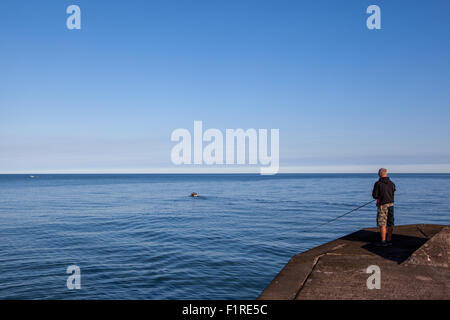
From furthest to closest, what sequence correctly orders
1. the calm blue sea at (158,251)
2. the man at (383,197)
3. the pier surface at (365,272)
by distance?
the calm blue sea at (158,251) → the man at (383,197) → the pier surface at (365,272)

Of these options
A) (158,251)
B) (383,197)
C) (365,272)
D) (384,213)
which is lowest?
(158,251)

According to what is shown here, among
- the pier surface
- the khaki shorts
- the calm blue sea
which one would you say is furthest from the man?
Result: the calm blue sea

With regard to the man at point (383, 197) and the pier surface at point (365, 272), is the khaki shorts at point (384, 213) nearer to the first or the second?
the man at point (383, 197)

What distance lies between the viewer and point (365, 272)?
6172 mm

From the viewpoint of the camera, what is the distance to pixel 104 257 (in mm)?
14445

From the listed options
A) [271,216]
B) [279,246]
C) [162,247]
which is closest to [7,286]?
[162,247]

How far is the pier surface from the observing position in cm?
516

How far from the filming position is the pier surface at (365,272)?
516 centimetres

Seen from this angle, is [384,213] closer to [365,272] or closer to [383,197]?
[383,197]

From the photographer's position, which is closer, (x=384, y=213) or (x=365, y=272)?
(x=365, y=272)

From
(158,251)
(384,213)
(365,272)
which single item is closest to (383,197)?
(384,213)

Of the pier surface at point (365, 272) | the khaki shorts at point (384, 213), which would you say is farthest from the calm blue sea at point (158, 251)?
the khaki shorts at point (384, 213)
